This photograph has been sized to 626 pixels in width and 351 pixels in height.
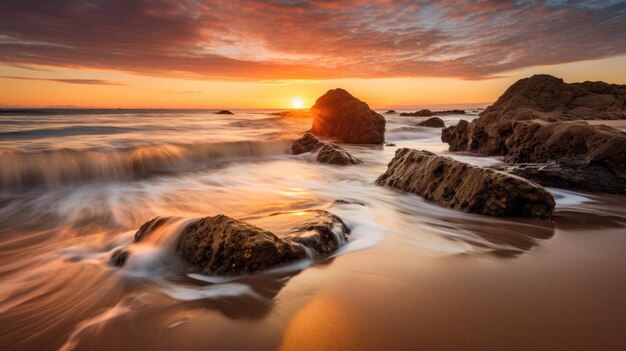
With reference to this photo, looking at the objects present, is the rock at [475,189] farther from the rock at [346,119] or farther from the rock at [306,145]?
the rock at [346,119]

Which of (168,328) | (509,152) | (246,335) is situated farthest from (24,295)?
(509,152)

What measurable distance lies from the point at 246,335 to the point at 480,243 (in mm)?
2552

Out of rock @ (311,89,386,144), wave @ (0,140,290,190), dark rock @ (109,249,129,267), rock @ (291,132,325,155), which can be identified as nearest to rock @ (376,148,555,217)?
dark rock @ (109,249,129,267)

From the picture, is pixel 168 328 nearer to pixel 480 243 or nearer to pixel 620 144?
pixel 480 243

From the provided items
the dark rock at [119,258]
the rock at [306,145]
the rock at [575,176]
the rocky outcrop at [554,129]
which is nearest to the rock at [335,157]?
the rock at [306,145]

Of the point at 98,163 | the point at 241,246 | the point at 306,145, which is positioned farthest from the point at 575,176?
the point at 98,163

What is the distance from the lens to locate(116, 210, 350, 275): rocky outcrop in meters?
2.85

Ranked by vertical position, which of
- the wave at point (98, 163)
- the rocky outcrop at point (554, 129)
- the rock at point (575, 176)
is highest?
the rocky outcrop at point (554, 129)

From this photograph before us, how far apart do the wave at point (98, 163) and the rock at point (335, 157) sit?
11.3 ft

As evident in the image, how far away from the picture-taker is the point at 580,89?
1346cm

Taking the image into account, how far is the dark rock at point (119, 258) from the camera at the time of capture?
321 centimetres

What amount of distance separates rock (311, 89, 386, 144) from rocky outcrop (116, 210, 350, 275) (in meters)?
12.4

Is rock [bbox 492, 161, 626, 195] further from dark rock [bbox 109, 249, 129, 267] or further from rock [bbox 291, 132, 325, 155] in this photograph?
rock [bbox 291, 132, 325, 155]

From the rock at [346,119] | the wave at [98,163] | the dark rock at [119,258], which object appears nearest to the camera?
the dark rock at [119,258]
